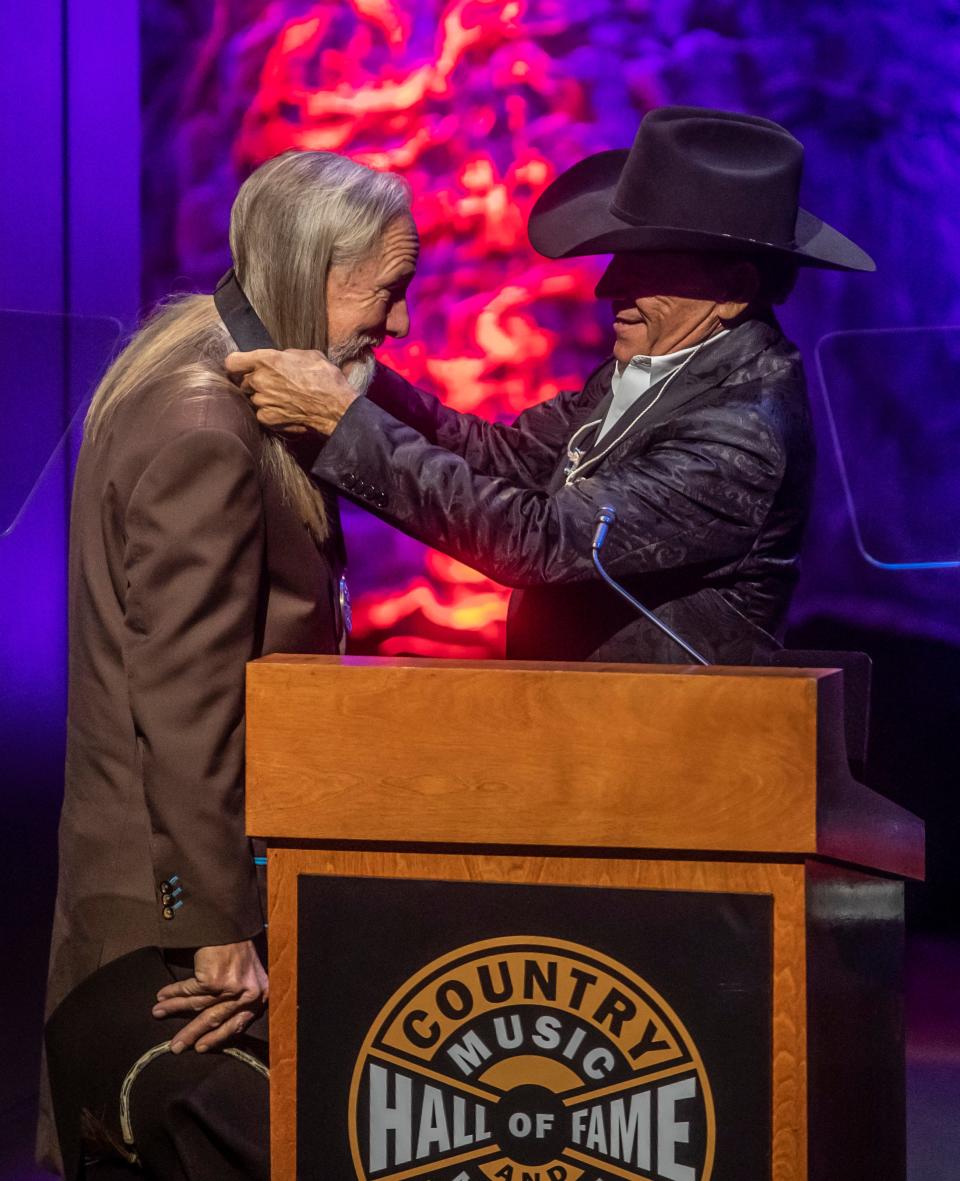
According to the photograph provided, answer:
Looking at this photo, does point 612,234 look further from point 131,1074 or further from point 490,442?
point 131,1074

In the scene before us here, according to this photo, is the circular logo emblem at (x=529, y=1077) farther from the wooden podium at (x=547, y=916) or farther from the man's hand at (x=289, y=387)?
the man's hand at (x=289, y=387)

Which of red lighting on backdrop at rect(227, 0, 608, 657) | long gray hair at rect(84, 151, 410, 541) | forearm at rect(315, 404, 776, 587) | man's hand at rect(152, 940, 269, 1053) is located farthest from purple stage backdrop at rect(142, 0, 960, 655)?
man's hand at rect(152, 940, 269, 1053)

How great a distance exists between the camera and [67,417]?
381 centimetres

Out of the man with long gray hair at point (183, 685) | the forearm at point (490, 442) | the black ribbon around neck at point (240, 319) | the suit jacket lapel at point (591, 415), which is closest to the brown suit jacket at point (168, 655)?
the man with long gray hair at point (183, 685)

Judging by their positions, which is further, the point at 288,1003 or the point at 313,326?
the point at 313,326

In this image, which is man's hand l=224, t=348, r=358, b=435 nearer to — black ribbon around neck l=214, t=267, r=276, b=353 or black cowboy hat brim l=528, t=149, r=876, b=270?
black ribbon around neck l=214, t=267, r=276, b=353

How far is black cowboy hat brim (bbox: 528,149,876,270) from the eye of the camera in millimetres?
2088

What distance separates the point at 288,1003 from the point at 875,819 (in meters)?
0.57

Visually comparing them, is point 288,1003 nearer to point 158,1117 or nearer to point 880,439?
point 158,1117

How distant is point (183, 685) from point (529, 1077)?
1.58ft

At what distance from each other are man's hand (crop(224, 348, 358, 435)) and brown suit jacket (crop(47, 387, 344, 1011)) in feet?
0.08

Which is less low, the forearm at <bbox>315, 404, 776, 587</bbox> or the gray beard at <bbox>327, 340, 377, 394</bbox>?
the gray beard at <bbox>327, 340, 377, 394</bbox>

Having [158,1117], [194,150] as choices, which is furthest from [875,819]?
[194,150]

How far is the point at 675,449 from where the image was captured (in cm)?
201
